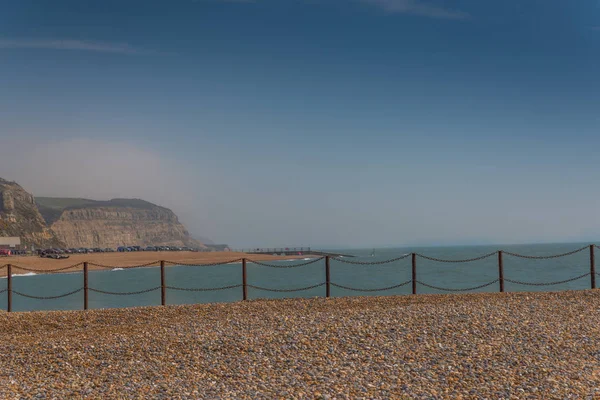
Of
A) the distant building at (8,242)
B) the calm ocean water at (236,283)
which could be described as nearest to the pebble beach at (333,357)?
the calm ocean water at (236,283)

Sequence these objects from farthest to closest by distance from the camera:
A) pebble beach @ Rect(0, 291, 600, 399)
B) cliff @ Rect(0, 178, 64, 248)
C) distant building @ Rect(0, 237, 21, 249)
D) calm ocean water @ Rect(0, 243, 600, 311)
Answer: cliff @ Rect(0, 178, 64, 248), distant building @ Rect(0, 237, 21, 249), calm ocean water @ Rect(0, 243, 600, 311), pebble beach @ Rect(0, 291, 600, 399)

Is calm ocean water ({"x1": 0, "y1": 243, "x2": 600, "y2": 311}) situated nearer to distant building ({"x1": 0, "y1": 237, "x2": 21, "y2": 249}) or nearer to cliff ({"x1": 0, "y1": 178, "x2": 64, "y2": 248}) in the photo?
distant building ({"x1": 0, "y1": 237, "x2": 21, "y2": 249})

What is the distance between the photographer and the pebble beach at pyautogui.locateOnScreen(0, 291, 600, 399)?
7.55 meters

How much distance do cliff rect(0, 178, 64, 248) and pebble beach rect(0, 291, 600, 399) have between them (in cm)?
12920

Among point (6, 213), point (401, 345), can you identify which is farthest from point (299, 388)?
point (6, 213)

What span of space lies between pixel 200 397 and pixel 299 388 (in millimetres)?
1220

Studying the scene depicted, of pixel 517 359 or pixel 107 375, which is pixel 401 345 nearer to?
pixel 517 359

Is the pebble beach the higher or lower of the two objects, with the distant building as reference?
higher

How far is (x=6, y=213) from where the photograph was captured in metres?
139

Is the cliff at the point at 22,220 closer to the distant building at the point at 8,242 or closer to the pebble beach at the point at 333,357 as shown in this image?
the distant building at the point at 8,242

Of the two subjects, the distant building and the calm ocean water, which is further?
the distant building

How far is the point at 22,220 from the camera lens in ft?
458

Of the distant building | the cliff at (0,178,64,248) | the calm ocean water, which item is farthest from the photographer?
the cliff at (0,178,64,248)

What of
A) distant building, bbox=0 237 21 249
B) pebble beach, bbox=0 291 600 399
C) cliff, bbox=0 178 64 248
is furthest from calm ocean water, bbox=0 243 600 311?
cliff, bbox=0 178 64 248
